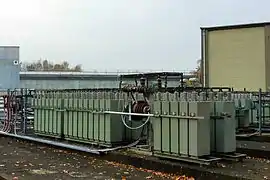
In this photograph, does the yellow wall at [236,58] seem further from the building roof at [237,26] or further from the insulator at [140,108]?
the insulator at [140,108]

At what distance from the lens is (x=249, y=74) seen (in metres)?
21.1

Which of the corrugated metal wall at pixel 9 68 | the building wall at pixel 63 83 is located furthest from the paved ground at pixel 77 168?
the building wall at pixel 63 83

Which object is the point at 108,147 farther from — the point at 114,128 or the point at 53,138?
the point at 53,138

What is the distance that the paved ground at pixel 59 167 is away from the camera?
807cm

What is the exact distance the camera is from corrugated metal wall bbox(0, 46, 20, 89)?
25.2 metres

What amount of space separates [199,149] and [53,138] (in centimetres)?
565

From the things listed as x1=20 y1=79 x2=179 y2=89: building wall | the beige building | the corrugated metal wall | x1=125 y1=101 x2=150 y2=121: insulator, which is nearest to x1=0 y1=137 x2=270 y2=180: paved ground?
x1=125 y1=101 x2=150 y2=121: insulator

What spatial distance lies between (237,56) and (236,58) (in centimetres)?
10

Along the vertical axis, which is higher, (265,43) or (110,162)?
A: (265,43)

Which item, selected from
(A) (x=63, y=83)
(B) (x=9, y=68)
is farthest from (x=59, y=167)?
(A) (x=63, y=83)

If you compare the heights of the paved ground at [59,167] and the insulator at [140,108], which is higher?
the insulator at [140,108]

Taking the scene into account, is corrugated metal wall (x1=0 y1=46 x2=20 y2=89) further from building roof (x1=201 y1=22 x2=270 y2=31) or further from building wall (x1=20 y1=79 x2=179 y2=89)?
building roof (x1=201 y1=22 x2=270 y2=31)

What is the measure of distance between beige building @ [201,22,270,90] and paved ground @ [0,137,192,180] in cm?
1179

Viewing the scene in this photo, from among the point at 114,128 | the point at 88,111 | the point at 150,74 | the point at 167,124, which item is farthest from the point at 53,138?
the point at 167,124
